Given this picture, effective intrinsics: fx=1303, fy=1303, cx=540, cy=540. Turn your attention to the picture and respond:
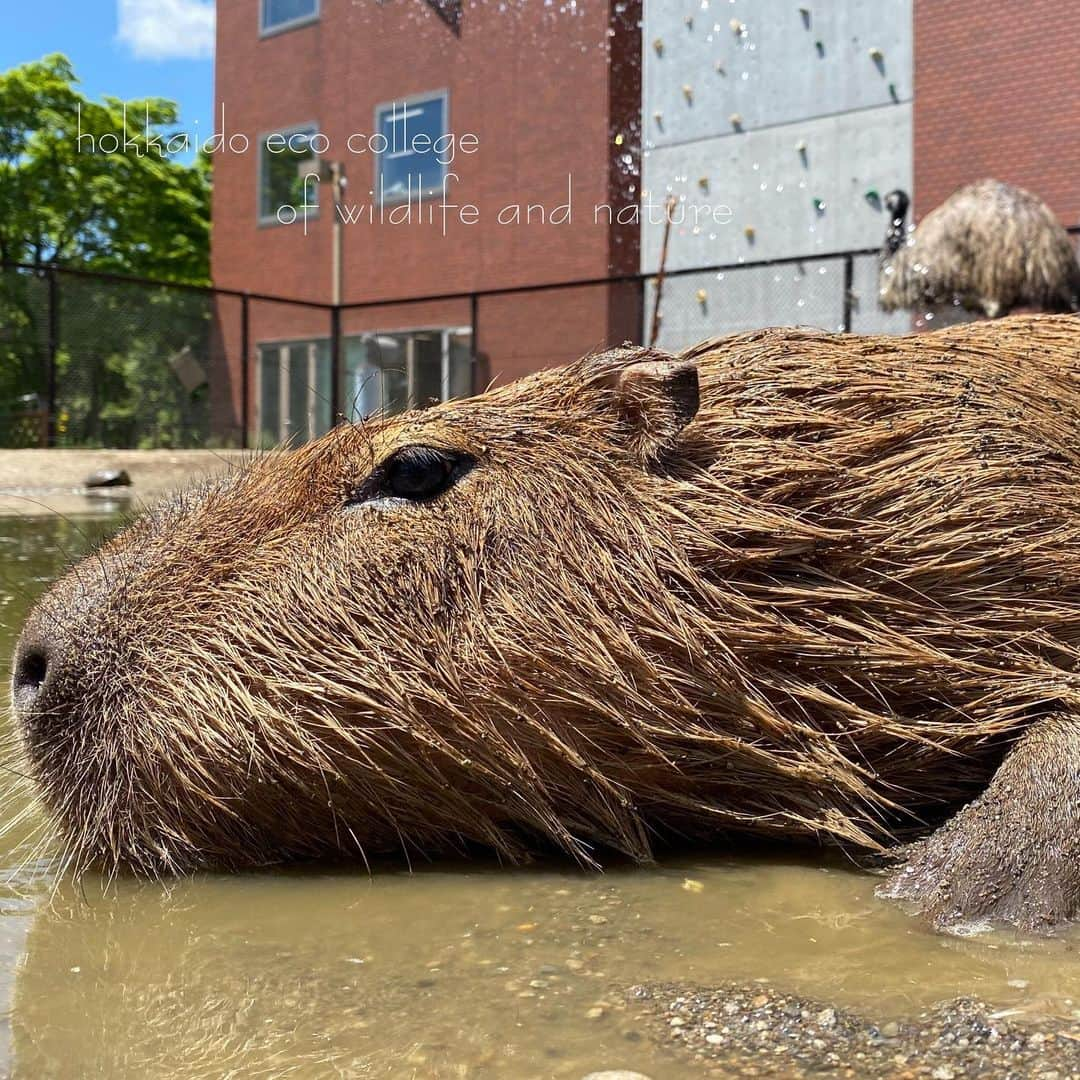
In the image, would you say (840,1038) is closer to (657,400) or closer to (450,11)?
(657,400)

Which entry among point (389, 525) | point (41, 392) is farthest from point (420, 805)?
point (41, 392)

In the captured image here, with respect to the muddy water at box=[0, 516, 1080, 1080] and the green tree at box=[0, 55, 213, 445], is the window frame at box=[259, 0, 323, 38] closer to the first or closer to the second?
the green tree at box=[0, 55, 213, 445]

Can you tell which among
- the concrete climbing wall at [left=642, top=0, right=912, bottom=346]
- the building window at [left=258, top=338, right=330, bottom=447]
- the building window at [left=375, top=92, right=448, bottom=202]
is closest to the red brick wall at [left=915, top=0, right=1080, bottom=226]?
the concrete climbing wall at [left=642, top=0, right=912, bottom=346]

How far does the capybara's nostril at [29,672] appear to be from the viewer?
257 cm

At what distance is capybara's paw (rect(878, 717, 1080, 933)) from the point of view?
7.52ft

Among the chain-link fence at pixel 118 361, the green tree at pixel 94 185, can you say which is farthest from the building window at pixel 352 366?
the green tree at pixel 94 185

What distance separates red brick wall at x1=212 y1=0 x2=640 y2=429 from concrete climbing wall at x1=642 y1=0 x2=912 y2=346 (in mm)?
780

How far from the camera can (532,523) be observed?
2674 millimetres

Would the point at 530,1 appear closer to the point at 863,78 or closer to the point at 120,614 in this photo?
the point at 863,78

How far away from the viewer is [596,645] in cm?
259

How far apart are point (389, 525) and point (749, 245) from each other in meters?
14.5

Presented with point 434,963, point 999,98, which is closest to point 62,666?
point 434,963

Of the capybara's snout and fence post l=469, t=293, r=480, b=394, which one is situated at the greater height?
fence post l=469, t=293, r=480, b=394

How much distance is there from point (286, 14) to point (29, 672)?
2143cm
